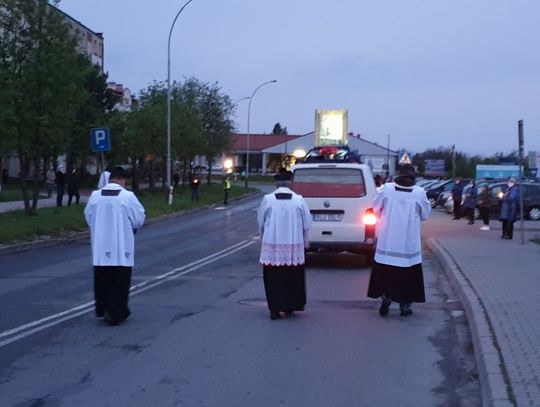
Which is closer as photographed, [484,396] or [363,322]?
[484,396]

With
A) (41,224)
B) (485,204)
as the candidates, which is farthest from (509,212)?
(41,224)

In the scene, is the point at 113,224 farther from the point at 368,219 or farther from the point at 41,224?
the point at 41,224

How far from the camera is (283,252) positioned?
10547 millimetres

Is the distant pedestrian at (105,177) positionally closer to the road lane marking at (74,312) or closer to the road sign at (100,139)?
the road lane marking at (74,312)

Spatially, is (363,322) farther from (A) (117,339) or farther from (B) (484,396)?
(B) (484,396)

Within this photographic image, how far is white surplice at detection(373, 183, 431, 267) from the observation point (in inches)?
412

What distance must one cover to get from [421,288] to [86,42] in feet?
257

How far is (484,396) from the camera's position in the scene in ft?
22.8

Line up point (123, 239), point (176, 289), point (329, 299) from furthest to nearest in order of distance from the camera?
point (176, 289)
point (329, 299)
point (123, 239)

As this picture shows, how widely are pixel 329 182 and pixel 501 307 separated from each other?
21.1 ft

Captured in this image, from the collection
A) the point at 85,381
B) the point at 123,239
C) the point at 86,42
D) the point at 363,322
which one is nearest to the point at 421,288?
the point at 363,322

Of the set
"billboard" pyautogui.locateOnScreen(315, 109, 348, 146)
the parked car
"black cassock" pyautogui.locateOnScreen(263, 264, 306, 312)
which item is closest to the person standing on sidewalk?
"black cassock" pyautogui.locateOnScreen(263, 264, 306, 312)

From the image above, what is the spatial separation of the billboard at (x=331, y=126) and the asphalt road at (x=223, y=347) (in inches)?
875

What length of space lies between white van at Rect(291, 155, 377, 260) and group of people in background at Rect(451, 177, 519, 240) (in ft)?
26.0
